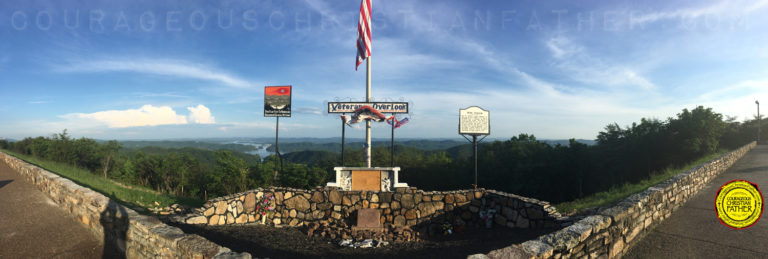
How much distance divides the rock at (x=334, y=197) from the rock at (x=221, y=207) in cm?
279

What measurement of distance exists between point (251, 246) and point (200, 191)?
1366 centimetres

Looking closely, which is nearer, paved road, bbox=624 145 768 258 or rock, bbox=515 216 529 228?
paved road, bbox=624 145 768 258

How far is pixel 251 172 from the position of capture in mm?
16484

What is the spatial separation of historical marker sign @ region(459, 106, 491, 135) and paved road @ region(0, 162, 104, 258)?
942 cm

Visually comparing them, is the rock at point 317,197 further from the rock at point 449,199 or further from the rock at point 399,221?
the rock at point 449,199

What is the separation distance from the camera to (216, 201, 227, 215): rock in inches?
302

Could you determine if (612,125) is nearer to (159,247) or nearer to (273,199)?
(273,199)

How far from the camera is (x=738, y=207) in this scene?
5766 mm

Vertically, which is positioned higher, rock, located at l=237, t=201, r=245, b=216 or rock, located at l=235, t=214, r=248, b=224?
Answer: rock, located at l=237, t=201, r=245, b=216

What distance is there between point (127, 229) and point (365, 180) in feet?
19.2

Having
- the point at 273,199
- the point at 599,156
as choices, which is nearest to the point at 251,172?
the point at 273,199

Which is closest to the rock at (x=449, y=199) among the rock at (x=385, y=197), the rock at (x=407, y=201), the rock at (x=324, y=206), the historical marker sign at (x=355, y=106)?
the rock at (x=407, y=201)

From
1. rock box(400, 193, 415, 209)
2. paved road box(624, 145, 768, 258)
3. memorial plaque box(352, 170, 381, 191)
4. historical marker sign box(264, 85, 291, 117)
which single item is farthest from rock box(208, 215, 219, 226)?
paved road box(624, 145, 768, 258)

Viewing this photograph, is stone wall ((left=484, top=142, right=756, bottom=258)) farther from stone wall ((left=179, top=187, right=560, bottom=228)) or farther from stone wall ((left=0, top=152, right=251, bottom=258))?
stone wall ((left=0, top=152, right=251, bottom=258))
